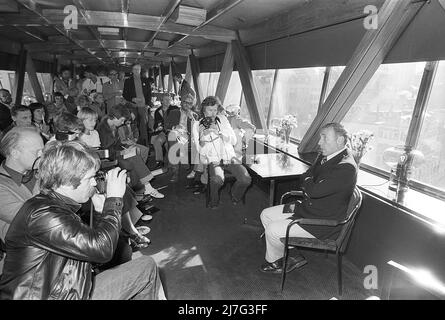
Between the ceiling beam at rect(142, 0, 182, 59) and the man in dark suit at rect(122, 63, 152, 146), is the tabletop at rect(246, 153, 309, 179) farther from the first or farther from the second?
the man in dark suit at rect(122, 63, 152, 146)

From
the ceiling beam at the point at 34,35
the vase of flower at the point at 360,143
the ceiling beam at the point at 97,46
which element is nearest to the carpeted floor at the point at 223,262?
the vase of flower at the point at 360,143

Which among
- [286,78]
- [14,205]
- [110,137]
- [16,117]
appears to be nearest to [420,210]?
[14,205]

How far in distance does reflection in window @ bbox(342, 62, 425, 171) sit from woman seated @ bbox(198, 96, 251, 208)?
1.65 m

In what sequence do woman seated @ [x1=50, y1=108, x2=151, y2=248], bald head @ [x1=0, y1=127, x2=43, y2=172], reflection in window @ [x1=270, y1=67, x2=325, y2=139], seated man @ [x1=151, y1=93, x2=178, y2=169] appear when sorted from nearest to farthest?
bald head @ [x1=0, y1=127, x2=43, y2=172] < woman seated @ [x1=50, y1=108, x2=151, y2=248] < reflection in window @ [x1=270, y1=67, x2=325, y2=139] < seated man @ [x1=151, y1=93, x2=178, y2=169]

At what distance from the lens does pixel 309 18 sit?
389 centimetres

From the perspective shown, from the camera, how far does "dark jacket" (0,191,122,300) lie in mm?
1253

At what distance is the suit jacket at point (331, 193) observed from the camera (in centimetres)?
231

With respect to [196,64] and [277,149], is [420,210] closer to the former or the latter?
[277,149]

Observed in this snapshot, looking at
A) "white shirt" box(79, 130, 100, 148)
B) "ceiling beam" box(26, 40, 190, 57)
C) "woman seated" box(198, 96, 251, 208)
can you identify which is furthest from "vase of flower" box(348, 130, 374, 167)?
"ceiling beam" box(26, 40, 190, 57)

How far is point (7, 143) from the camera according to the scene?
2043 millimetres

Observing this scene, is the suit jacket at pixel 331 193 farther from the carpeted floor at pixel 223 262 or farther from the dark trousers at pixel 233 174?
the dark trousers at pixel 233 174

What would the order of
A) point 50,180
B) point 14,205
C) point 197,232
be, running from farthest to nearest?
point 197,232 < point 14,205 < point 50,180

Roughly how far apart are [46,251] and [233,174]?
9.40ft

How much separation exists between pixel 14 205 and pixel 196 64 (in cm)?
895
